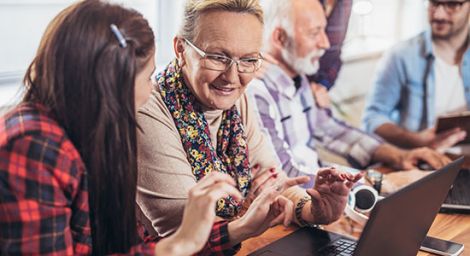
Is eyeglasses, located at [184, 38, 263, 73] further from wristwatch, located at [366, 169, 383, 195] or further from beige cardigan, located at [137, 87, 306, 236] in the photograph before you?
wristwatch, located at [366, 169, 383, 195]

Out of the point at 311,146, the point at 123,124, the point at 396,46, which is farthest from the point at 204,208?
the point at 396,46

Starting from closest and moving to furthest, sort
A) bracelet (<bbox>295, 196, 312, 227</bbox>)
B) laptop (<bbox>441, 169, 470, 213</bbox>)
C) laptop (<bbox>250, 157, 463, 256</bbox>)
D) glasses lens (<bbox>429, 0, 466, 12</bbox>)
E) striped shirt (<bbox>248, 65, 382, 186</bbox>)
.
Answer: laptop (<bbox>250, 157, 463, 256</bbox>) < bracelet (<bbox>295, 196, 312, 227</bbox>) < laptop (<bbox>441, 169, 470, 213</bbox>) < striped shirt (<bbox>248, 65, 382, 186</bbox>) < glasses lens (<bbox>429, 0, 466, 12</bbox>)

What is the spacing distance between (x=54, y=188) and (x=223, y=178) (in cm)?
29

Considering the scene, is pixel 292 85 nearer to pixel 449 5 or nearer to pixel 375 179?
pixel 375 179

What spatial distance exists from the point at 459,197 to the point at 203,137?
913 millimetres

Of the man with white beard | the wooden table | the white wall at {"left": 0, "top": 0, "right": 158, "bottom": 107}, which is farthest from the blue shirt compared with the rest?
the white wall at {"left": 0, "top": 0, "right": 158, "bottom": 107}

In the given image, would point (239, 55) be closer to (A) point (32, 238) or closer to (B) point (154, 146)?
(B) point (154, 146)

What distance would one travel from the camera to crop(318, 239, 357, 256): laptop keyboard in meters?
1.63

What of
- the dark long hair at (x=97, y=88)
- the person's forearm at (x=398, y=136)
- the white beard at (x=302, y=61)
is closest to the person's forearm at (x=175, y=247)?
the dark long hair at (x=97, y=88)

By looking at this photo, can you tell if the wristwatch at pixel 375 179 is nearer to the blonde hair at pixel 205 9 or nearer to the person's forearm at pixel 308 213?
the person's forearm at pixel 308 213

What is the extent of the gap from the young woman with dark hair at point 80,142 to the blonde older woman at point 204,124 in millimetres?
302

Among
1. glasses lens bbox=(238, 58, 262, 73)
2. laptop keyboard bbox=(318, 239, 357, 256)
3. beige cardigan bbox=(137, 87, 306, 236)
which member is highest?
glasses lens bbox=(238, 58, 262, 73)

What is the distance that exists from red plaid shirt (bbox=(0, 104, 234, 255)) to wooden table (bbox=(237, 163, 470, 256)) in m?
0.61

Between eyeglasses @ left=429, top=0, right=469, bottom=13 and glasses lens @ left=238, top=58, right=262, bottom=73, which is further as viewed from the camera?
eyeglasses @ left=429, top=0, right=469, bottom=13
